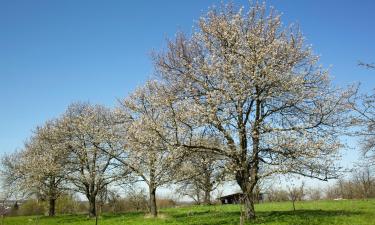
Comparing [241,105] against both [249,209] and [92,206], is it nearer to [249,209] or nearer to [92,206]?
[249,209]

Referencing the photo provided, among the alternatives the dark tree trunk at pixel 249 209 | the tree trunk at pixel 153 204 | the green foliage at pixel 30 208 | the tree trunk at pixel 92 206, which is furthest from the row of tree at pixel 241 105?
the green foliage at pixel 30 208

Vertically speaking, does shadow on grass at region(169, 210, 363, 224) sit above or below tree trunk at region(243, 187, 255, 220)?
below

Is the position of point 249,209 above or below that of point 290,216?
above

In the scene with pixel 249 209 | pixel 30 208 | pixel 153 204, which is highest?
pixel 30 208

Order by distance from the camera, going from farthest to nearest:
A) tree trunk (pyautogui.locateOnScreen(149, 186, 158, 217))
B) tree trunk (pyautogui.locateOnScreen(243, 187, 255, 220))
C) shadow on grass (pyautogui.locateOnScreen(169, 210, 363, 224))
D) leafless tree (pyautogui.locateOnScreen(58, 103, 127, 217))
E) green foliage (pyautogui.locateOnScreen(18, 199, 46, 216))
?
green foliage (pyautogui.locateOnScreen(18, 199, 46, 216)) → leafless tree (pyautogui.locateOnScreen(58, 103, 127, 217)) → tree trunk (pyautogui.locateOnScreen(149, 186, 158, 217)) → tree trunk (pyautogui.locateOnScreen(243, 187, 255, 220)) → shadow on grass (pyautogui.locateOnScreen(169, 210, 363, 224))

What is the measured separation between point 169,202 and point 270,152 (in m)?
68.4

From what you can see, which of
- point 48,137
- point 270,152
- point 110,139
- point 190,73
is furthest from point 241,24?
point 48,137

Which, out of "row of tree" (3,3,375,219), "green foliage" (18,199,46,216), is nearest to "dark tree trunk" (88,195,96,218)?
"row of tree" (3,3,375,219)

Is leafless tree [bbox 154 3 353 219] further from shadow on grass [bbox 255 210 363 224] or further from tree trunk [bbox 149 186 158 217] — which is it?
tree trunk [bbox 149 186 158 217]

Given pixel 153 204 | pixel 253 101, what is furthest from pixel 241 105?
pixel 153 204

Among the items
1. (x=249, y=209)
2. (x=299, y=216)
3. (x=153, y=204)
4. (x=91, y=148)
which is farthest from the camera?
(x=91, y=148)

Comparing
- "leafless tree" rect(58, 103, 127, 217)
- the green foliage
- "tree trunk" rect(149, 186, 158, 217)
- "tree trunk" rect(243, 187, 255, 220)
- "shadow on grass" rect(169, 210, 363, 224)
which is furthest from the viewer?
the green foliage

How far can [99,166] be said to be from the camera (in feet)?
136

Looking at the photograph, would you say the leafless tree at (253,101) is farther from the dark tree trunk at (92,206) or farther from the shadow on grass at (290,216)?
the dark tree trunk at (92,206)
